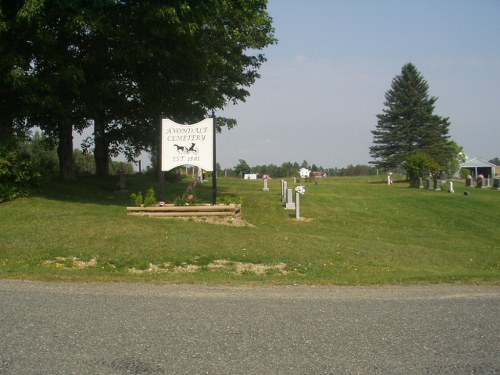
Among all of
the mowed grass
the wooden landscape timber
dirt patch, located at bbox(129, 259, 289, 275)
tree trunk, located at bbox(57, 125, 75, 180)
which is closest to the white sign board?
the wooden landscape timber

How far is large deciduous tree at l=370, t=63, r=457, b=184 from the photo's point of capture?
70812 mm

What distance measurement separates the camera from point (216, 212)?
15.6 meters

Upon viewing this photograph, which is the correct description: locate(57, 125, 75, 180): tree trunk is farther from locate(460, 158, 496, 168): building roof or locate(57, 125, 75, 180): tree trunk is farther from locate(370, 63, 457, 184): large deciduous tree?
locate(460, 158, 496, 168): building roof

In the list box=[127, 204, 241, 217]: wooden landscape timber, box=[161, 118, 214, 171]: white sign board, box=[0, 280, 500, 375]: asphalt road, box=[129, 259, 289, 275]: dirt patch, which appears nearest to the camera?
box=[0, 280, 500, 375]: asphalt road

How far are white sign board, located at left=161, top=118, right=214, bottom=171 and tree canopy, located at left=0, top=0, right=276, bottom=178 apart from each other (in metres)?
3.31

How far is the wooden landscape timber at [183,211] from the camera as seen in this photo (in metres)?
15.4

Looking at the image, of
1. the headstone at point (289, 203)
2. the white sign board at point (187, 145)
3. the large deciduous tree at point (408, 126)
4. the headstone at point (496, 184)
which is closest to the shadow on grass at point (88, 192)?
the white sign board at point (187, 145)

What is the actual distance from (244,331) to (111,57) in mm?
15935

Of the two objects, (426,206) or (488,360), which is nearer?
(488,360)

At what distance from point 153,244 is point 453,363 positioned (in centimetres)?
794

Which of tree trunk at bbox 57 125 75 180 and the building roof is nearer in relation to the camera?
tree trunk at bbox 57 125 75 180

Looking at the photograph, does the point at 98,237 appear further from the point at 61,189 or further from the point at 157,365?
the point at 61,189

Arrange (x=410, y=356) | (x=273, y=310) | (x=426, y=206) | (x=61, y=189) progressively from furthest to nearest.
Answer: (x=426, y=206)
(x=61, y=189)
(x=273, y=310)
(x=410, y=356)

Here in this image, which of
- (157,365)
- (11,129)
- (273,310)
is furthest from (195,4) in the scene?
(157,365)
